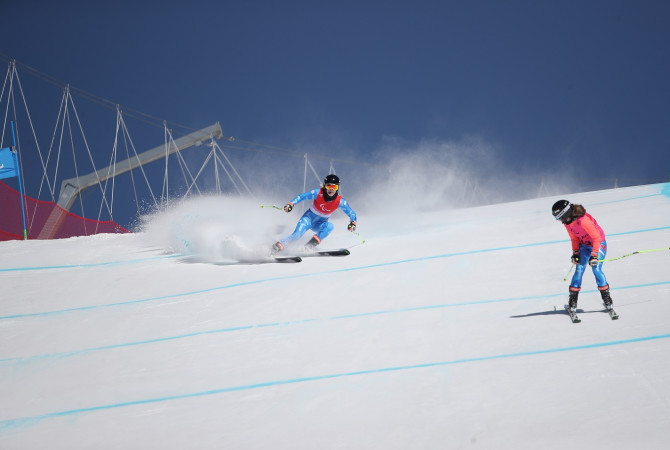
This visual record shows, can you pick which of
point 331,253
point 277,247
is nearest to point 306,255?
point 331,253

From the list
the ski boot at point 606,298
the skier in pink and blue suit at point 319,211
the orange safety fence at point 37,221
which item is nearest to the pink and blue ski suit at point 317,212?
the skier in pink and blue suit at point 319,211

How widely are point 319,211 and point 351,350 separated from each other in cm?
324

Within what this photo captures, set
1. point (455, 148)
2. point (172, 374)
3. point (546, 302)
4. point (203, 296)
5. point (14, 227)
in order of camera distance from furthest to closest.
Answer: point (455, 148) < point (14, 227) < point (203, 296) < point (546, 302) < point (172, 374)

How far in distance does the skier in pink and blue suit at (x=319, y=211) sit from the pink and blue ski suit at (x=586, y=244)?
313cm

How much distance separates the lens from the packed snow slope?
3.33 meters

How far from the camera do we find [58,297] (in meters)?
6.72

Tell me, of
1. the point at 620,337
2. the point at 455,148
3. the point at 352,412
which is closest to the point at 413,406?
the point at 352,412

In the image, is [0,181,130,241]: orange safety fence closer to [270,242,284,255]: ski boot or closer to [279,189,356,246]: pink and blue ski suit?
[270,242,284,255]: ski boot

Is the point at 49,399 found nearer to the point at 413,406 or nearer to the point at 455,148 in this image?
the point at 413,406

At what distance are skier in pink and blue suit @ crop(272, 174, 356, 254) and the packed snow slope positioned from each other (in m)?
0.38

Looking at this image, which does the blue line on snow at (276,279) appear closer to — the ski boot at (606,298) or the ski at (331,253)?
the ski at (331,253)

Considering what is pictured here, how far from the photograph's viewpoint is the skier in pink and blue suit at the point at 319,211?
723 cm

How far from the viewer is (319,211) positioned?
7.45 m

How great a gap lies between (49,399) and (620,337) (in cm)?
381
